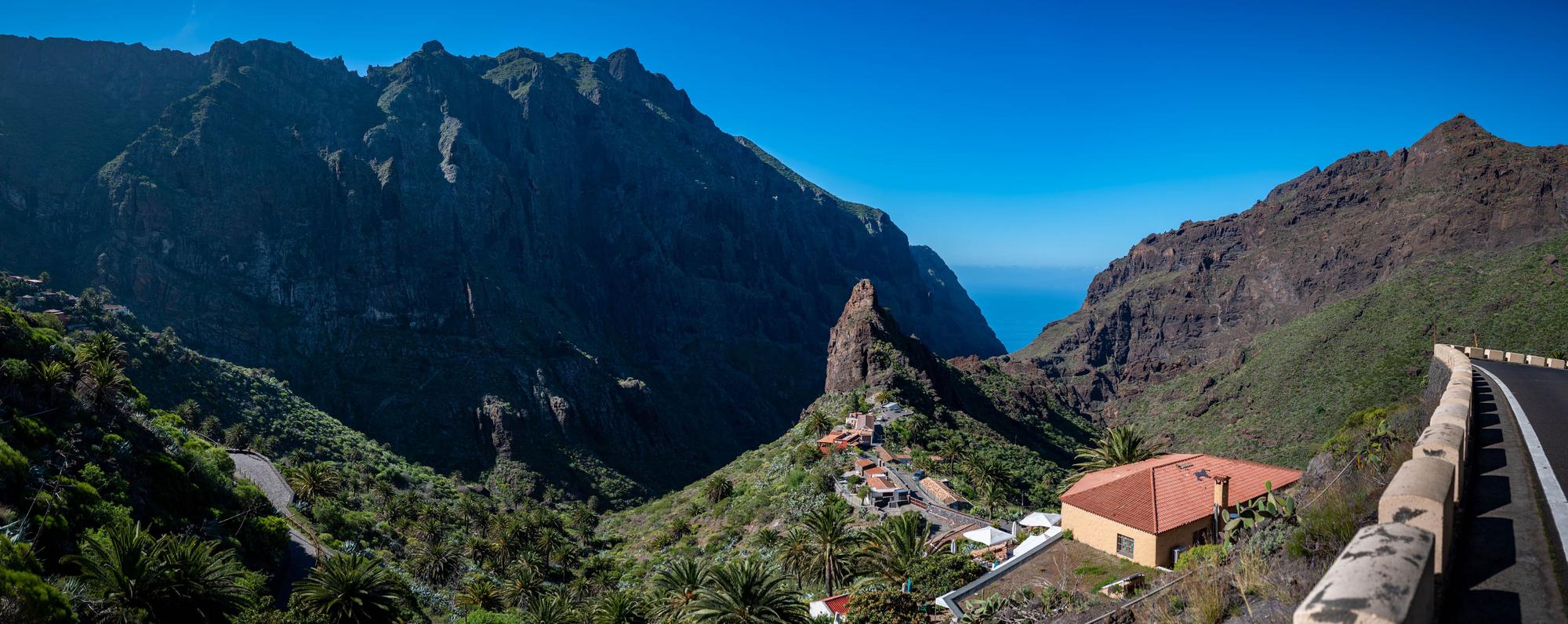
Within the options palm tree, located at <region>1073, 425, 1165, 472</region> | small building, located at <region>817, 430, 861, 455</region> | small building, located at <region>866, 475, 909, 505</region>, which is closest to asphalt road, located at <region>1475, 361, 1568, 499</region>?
palm tree, located at <region>1073, 425, 1165, 472</region>

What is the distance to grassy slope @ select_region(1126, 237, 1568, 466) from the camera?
2896 inches

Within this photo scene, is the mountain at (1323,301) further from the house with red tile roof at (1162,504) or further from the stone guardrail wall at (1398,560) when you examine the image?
the stone guardrail wall at (1398,560)

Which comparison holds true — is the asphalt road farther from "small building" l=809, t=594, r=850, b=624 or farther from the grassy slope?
the grassy slope

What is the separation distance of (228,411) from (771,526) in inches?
2373

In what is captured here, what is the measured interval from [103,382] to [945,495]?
46530mm

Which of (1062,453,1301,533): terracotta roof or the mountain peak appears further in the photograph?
the mountain peak

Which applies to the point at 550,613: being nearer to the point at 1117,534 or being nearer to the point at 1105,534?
the point at 1105,534

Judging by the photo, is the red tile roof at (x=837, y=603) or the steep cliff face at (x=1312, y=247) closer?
the red tile roof at (x=837, y=603)

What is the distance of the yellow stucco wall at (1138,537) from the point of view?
21938 millimetres

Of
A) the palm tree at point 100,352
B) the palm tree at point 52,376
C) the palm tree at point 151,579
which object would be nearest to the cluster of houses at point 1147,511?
the palm tree at point 151,579

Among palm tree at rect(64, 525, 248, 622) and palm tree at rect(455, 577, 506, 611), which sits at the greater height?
palm tree at rect(64, 525, 248, 622)

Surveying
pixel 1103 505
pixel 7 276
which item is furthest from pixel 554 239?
pixel 1103 505

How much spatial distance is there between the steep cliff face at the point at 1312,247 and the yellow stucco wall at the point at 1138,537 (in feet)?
342

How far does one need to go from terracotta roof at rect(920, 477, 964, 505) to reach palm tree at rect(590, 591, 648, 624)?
23.4 m
